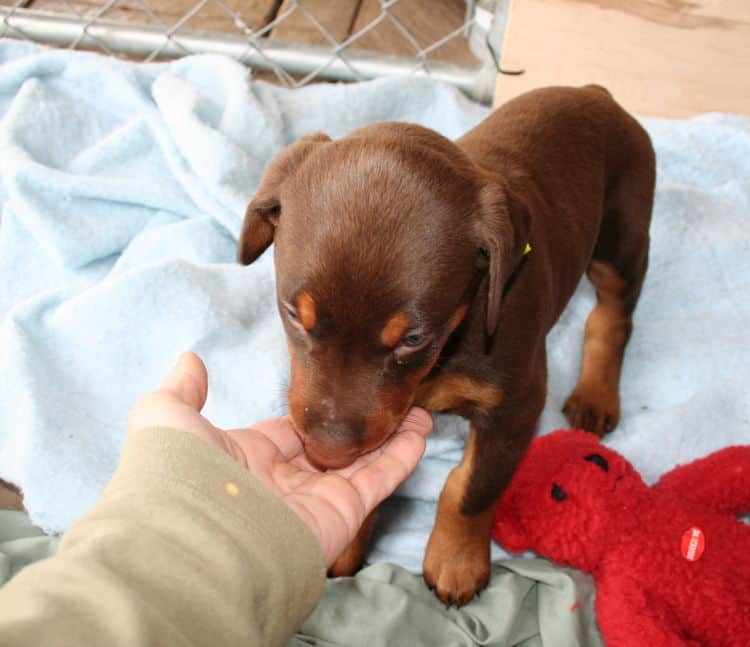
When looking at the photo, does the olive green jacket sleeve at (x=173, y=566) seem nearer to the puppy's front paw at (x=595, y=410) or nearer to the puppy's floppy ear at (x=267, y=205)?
the puppy's floppy ear at (x=267, y=205)

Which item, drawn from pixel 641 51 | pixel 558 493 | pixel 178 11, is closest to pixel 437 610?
pixel 558 493

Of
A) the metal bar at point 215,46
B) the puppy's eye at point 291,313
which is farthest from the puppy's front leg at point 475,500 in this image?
the metal bar at point 215,46

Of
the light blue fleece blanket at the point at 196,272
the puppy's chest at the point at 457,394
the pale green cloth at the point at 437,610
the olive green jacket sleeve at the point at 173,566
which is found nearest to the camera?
the olive green jacket sleeve at the point at 173,566

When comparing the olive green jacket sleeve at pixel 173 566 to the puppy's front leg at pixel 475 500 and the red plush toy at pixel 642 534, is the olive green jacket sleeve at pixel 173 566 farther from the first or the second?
the red plush toy at pixel 642 534

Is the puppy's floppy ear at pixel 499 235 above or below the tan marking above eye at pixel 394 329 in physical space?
Result: above

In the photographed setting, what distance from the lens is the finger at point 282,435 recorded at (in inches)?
88.1

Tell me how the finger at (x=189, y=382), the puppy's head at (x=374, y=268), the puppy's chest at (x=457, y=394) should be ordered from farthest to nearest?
the puppy's chest at (x=457, y=394)
the finger at (x=189, y=382)
the puppy's head at (x=374, y=268)

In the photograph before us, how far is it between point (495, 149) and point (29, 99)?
2490 millimetres

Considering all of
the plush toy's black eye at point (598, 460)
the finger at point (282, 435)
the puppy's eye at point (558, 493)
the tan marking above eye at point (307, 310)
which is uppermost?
the tan marking above eye at point (307, 310)

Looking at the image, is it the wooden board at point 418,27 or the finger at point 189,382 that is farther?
the wooden board at point 418,27

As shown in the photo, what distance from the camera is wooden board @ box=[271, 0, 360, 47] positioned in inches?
212

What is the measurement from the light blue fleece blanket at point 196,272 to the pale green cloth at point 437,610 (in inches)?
6.8

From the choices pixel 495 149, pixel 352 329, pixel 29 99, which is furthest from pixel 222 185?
pixel 352 329

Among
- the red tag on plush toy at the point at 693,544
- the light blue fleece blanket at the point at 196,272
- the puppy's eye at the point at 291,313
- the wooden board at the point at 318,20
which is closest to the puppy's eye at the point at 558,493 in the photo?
the red tag on plush toy at the point at 693,544
